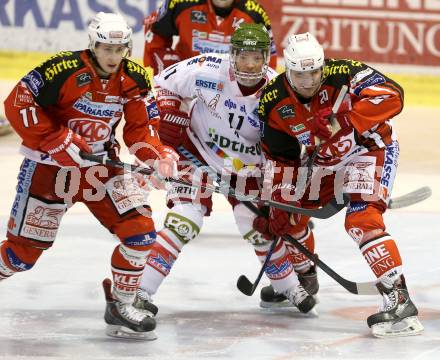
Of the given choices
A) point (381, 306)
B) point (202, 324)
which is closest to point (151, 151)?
point (202, 324)

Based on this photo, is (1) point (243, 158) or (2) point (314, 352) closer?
(2) point (314, 352)

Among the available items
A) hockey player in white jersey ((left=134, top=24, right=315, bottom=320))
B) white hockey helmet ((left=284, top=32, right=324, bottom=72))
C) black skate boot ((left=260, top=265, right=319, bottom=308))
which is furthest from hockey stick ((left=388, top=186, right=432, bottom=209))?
white hockey helmet ((left=284, top=32, right=324, bottom=72))

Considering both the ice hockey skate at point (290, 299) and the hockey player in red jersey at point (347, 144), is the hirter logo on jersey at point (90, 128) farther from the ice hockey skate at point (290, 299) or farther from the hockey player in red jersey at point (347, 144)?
the ice hockey skate at point (290, 299)

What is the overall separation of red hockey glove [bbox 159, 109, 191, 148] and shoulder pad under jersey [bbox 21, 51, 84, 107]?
838 millimetres

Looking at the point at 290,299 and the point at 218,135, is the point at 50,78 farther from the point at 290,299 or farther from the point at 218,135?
the point at 290,299

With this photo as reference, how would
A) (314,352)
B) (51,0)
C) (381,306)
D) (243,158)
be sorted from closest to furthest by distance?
(314,352), (381,306), (243,158), (51,0)

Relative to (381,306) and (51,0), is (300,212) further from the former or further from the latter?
(51,0)

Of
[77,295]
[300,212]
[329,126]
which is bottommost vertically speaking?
[77,295]

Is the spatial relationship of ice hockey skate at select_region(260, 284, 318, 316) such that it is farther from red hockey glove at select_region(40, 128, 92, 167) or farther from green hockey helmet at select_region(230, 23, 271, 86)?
red hockey glove at select_region(40, 128, 92, 167)

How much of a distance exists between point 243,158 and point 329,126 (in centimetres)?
65

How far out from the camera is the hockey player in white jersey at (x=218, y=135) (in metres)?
6.10

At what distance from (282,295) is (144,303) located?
2.40 ft

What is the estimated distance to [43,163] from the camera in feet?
18.8

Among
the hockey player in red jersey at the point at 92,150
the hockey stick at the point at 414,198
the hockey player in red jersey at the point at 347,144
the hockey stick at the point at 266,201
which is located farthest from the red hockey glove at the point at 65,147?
the hockey stick at the point at 414,198
